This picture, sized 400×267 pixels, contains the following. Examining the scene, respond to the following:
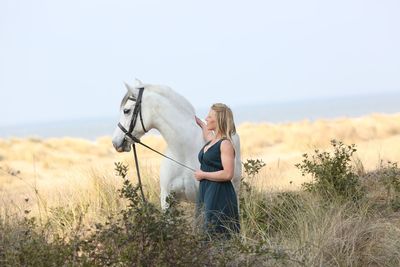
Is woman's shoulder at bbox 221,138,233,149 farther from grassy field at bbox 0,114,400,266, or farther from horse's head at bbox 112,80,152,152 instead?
horse's head at bbox 112,80,152,152

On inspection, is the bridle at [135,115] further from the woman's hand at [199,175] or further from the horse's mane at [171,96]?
the woman's hand at [199,175]

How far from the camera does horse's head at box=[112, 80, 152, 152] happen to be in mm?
7574

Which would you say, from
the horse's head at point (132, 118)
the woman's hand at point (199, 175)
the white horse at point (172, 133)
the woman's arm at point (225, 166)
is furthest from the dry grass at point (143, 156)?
the woman's arm at point (225, 166)

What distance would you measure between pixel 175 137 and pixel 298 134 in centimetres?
2412

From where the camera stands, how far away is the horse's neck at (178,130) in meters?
7.44

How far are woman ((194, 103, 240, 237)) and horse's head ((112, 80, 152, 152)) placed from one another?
32.2 inches

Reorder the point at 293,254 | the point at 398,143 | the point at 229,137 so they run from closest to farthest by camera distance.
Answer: the point at 293,254 < the point at 229,137 < the point at 398,143

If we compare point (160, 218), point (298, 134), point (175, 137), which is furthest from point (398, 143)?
point (160, 218)

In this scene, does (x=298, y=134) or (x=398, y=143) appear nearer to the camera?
(x=398, y=143)

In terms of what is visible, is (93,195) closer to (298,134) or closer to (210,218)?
(210,218)

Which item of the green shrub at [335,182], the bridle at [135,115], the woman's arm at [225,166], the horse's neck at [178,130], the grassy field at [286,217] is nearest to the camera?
the grassy field at [286,217]

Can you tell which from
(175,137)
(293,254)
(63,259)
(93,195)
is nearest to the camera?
(63,259)

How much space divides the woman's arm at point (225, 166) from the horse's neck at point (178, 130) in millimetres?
650

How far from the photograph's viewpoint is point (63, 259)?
201 inches
